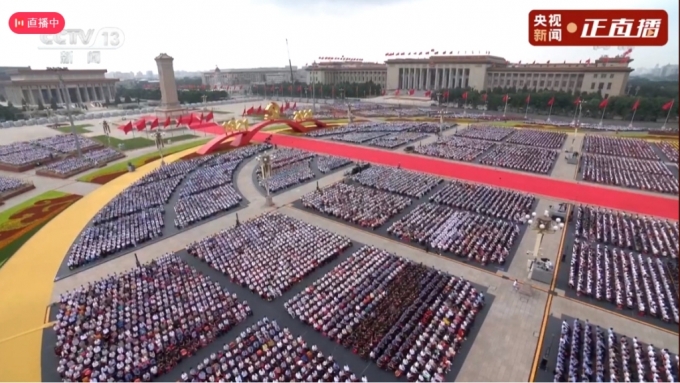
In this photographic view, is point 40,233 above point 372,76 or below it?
below

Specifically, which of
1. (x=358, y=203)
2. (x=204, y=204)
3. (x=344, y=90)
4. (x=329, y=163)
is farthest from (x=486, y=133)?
(x=344, y=90)

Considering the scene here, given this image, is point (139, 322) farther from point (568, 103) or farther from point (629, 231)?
point (568, 103)

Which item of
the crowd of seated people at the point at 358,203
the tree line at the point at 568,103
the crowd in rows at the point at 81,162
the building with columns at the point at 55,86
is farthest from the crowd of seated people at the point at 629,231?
the building with columns at the point at 55,86

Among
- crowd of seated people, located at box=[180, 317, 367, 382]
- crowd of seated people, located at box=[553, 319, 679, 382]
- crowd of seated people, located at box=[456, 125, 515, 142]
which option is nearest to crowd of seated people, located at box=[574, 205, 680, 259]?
crowd of seated people, located at box=[553, 319, 679, 382]

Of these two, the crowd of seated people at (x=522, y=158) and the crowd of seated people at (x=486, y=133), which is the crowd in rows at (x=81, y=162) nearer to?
the crowd of seated people at (x=522, y=158)

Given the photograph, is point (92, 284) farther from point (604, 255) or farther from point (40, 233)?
point (604, 255)

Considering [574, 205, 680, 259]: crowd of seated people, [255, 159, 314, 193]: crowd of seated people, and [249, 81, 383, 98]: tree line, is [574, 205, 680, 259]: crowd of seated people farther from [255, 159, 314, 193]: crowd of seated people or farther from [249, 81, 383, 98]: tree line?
[249, 81, 383, 98]: tree line

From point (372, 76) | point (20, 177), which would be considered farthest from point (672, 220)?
point (372, 76)
